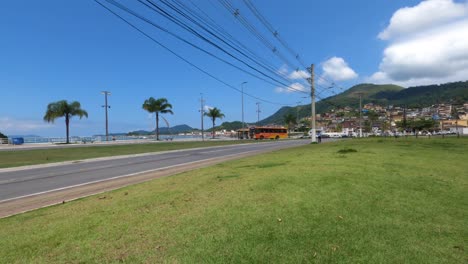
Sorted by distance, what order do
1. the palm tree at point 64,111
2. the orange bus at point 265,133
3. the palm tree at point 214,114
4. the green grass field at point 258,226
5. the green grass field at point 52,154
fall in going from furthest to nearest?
the palm tree at point 214,114 < the orange bus at point 265,133 < the palm tree at point 64,111 < the green grass field at point 52,154 < the green grass field at point 258,226

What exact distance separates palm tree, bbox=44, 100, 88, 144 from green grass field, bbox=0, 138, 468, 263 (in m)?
52.4

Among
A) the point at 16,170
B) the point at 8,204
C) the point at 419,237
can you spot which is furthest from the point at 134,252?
the point at 16,170

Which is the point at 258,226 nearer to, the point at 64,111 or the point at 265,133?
the point at 64,111

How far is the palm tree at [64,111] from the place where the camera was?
51562 millimetres

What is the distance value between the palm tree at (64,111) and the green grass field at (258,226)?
172ft

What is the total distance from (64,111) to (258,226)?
56939mm

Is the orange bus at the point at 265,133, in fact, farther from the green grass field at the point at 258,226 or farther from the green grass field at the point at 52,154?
the green grass field at the point at 258,226

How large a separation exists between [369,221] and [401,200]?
1.83 meters

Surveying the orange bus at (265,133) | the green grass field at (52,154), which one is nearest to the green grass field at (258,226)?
the green grass field at (52,154)

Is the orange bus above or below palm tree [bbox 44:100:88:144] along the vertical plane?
below

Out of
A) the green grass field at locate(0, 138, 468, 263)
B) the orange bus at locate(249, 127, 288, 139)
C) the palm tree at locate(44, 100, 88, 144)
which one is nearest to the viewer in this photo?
the green grass field at locate(0, 138, 468, 263)

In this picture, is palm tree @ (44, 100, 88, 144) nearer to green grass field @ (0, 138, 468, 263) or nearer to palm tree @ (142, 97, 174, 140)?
palm tree @ (142, 97, 174, 140)

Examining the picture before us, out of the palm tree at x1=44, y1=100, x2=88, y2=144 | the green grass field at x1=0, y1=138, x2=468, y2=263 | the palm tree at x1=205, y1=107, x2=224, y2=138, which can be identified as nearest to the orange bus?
the palm tree at x1=205, y1=107, x2=224, y2=138

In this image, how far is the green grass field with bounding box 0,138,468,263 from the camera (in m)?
3.78
